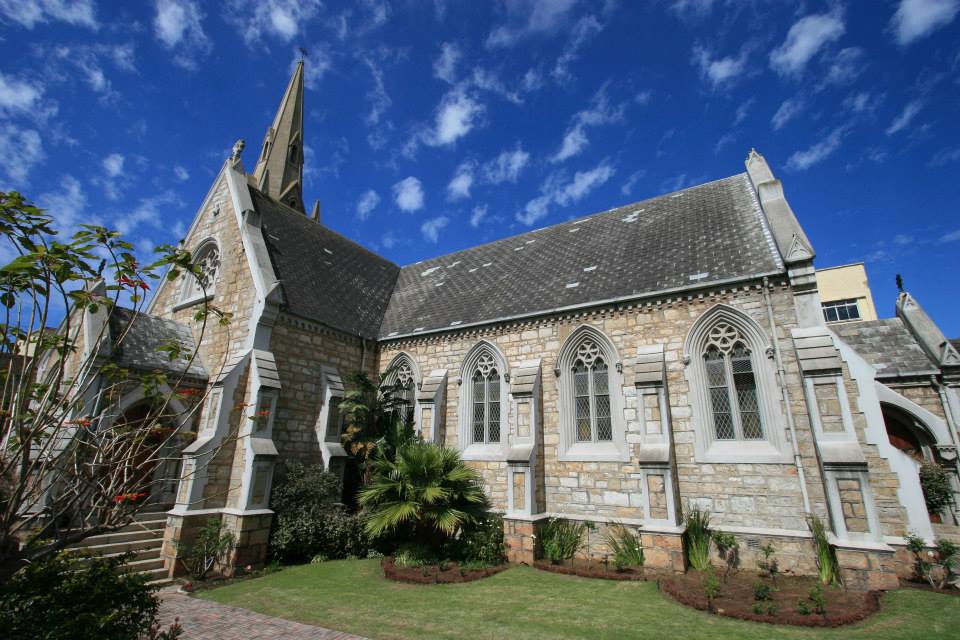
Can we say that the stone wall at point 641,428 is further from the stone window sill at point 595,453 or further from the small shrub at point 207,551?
the small shrub at point 207,551

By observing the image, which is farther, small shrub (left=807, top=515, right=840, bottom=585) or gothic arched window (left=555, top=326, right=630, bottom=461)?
gothic arched window (left=555, top=326, right=630, bottom=461)

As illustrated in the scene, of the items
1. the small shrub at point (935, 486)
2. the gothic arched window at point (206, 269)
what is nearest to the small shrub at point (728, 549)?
the small shrub at point (935, 486)

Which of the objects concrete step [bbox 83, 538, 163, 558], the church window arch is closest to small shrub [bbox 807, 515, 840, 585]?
the church window arch

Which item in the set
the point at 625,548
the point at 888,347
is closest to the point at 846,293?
the point at 888,347

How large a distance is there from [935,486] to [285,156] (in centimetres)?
3528

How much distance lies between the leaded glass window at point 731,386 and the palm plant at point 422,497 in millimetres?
6439

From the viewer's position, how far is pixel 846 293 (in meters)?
29.2

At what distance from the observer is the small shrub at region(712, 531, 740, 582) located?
10219mm

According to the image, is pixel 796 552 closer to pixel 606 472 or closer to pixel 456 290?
pixel 606 472

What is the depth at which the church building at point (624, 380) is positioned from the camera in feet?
33.9

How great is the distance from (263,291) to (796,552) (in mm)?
14615

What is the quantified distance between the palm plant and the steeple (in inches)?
962

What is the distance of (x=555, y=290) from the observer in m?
15.3

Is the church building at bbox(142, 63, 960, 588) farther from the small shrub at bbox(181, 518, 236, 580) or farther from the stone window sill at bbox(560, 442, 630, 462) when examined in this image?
the small shrub at bbox(181, 518, 236, 580)
